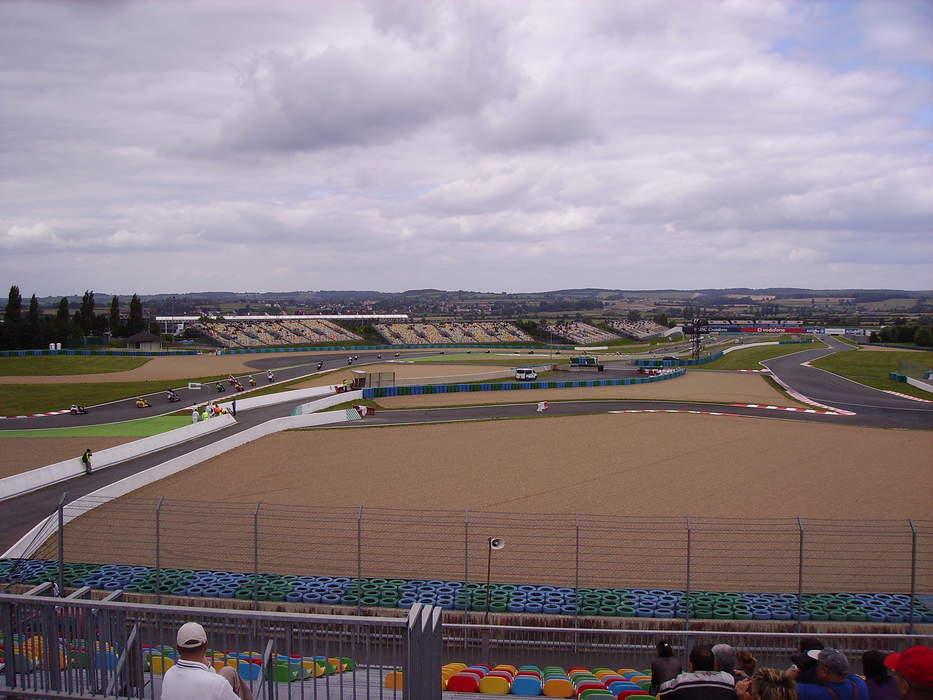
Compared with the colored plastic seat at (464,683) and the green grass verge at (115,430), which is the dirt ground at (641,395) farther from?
the colored plastic seat at (464,683)

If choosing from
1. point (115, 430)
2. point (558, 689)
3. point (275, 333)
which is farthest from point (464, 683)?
point (275, 333)

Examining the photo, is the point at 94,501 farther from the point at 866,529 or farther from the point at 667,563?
the point at 866,529

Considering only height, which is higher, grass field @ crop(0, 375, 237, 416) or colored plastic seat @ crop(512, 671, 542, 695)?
colored plastic seat @ crop(512, 671, 542, 695)

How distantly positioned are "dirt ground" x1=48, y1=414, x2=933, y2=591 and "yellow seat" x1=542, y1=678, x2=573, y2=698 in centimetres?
346

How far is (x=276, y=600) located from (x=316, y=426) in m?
21.8

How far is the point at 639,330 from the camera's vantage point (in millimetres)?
142625

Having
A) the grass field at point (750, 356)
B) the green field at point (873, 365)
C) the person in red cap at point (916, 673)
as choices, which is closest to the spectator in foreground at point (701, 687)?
the person in red cap at point (916, 673)

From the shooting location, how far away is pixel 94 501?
55.9 ft

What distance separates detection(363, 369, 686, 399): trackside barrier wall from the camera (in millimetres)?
45869

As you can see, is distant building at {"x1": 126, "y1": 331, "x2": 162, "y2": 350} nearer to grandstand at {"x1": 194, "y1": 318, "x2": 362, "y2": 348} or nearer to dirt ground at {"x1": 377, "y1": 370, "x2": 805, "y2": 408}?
grandstand at {"x1": 194, "y1": 318, "x2": 362, "y2": 348}

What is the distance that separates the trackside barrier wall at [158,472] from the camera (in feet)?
48.6

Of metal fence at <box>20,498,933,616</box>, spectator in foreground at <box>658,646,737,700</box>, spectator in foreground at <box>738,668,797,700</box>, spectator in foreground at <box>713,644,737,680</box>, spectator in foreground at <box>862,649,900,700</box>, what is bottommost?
metal fence at <box>20,498,933,616</box>

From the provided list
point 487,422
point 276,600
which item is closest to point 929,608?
point 276,600

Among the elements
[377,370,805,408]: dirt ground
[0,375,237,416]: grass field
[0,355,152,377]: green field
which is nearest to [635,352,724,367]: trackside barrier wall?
[377,370,805,408]: dirt ground
